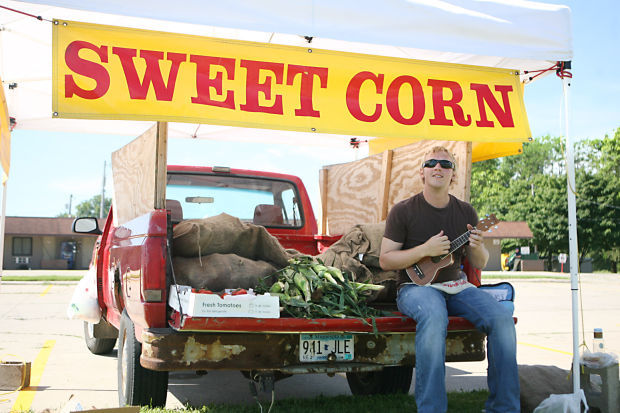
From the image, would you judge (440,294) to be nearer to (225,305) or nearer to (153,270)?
(225,305)

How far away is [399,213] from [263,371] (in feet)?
4.70

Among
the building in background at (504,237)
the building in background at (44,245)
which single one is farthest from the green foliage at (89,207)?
the building in background at (504,237)

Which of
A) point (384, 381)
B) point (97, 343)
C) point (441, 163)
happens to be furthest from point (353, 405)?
point (97, 343)

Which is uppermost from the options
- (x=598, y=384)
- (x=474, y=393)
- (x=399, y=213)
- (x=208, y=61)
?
(x=208, y=61)

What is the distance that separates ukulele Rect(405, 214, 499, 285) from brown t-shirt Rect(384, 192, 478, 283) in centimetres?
8

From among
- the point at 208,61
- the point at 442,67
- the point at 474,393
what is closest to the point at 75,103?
the point at 208,61

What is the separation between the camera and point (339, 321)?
3361 millimetres

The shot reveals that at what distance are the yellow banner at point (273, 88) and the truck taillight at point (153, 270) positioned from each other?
893 millimetres

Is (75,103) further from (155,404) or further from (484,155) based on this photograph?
(484,155)

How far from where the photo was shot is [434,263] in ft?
12.7

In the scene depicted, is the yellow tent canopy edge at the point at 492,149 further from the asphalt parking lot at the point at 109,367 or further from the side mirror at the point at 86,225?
the side mirror at the point at 86,225

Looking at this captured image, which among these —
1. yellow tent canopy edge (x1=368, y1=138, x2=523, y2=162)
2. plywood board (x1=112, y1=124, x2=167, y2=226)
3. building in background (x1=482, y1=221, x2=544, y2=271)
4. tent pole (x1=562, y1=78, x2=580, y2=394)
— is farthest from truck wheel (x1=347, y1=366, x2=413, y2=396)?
building in background (x1=482, y1=221, x2=544, y2=271)

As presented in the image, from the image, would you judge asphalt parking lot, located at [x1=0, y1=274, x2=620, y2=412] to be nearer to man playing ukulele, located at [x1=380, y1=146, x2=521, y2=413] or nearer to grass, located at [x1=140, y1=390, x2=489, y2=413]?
grass, located at [x1=140, y1=390, x2=489, y2=413]

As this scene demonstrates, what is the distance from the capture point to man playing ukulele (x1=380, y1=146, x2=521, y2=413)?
133 inches
